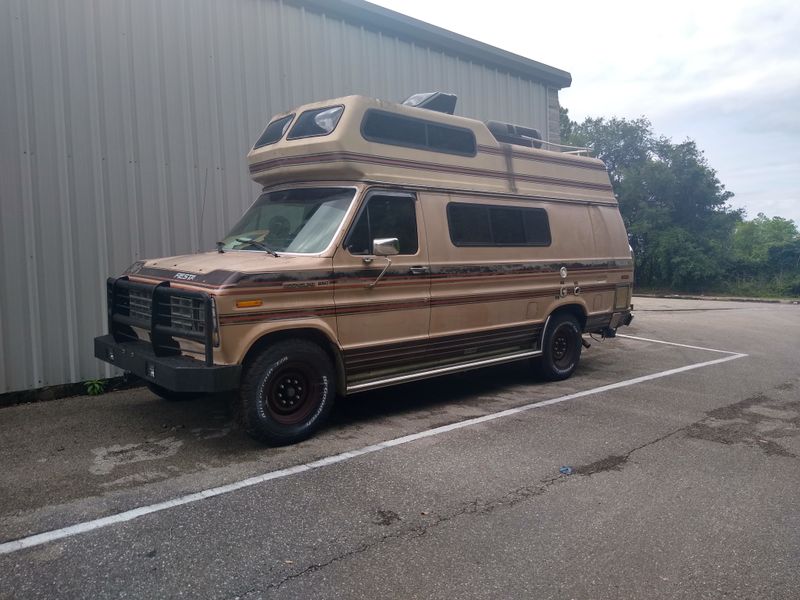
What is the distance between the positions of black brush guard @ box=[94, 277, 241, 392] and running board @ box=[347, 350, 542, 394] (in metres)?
1.33

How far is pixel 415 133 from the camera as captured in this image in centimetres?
651

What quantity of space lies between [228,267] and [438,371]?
96.4 inches

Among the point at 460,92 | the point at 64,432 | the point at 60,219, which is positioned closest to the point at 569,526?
the point at 64,432

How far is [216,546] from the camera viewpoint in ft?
11.8

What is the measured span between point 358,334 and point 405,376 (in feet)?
2.48

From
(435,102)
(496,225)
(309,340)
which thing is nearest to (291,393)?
(309,340)

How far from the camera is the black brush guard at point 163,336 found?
4832 mm

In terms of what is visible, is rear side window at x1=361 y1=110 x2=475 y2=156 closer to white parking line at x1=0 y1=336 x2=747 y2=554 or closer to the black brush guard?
the black brush guard

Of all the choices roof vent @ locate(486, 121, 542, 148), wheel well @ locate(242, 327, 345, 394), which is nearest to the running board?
wheel well @ locate(242, 327, 345, 394)

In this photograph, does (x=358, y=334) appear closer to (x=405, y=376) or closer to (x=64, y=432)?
(x=405, y=376)

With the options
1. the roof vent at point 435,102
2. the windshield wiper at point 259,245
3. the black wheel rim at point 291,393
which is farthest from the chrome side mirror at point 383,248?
the roof vent at point 435,102

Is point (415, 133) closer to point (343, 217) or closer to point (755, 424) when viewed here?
point (343, 217)

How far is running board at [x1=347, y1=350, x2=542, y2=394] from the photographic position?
19.3 ft

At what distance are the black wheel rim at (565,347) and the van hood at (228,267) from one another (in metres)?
3.77
